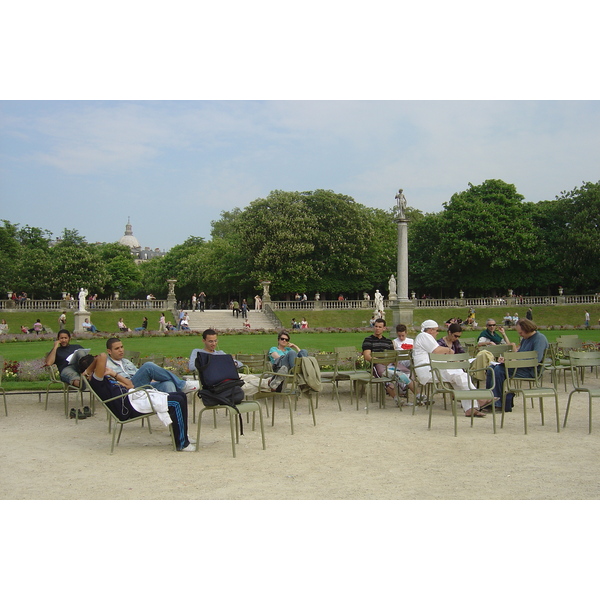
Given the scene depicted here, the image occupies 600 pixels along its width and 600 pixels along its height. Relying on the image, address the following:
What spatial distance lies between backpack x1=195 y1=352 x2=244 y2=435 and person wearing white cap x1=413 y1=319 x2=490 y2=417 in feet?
10.5

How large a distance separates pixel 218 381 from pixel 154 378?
109cm

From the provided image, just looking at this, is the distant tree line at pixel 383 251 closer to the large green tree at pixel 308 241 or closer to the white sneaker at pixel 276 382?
the large green tree at pixel 308 241

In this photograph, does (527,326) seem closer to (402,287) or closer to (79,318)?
(402,287)

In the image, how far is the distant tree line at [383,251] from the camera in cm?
4966

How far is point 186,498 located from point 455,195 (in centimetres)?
5049

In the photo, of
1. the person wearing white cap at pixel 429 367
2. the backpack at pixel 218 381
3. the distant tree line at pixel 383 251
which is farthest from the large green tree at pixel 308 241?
the backpack at pixel 218 381

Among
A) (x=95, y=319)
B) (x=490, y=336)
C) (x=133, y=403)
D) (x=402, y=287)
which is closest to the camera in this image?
(x=133, y=403)

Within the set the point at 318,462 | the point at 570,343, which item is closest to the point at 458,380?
the point at 318,462

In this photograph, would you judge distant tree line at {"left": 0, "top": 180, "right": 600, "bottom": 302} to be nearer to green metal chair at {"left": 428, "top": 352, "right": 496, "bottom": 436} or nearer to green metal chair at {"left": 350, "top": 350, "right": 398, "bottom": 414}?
green metal chair at {"left": 350, "top": 350, "right": 398, "bottom": 414}

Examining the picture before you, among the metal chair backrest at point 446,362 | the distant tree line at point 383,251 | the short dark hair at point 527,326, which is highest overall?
the distant tree line at point 383,251

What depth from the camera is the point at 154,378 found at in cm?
800

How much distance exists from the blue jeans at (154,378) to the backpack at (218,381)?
77 cm

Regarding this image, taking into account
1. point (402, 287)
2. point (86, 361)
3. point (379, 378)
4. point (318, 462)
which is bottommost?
point (318, 462)
